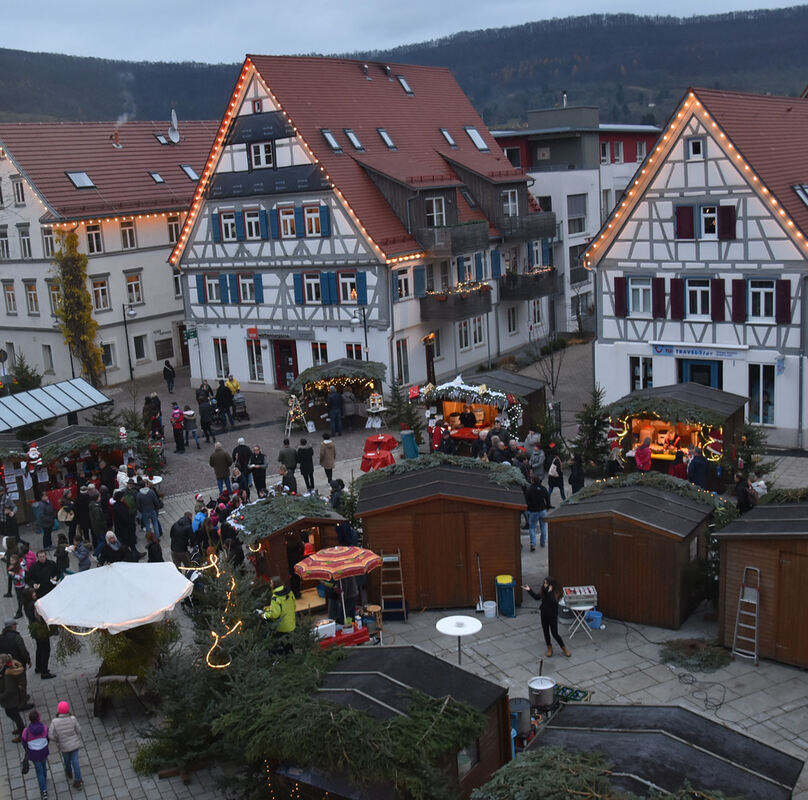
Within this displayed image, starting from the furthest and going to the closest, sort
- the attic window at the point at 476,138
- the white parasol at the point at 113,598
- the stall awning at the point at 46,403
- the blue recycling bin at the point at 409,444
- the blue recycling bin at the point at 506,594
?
the attic window at the point at 476,138
the blue recycling bin at the point at 409,444
the stall awning at the point at 46,403
the blue recycling bin at the point at 506,594
the white parasol at the point at 113,598

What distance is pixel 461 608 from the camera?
1705 centimetres

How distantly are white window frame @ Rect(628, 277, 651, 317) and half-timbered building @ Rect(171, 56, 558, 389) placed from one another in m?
7.86

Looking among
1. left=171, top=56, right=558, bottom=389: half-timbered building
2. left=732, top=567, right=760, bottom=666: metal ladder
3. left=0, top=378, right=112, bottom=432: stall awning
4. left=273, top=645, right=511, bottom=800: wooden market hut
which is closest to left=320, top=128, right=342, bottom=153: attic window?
left=171, top=56, right=558, bottom=389: half-timbered building

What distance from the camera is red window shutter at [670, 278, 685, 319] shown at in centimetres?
2788

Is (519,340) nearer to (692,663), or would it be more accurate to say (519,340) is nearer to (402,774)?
(692,663)

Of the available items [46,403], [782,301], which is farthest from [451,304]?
[46,403]

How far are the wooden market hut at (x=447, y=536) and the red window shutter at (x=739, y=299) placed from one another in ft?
41.2

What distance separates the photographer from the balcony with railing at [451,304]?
35.1 metres

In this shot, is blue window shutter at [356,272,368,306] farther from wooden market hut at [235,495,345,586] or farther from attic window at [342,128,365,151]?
wooden market hut at [235,495,345,586]

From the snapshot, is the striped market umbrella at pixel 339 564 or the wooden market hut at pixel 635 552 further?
the wooden market hut at pixel 635 552

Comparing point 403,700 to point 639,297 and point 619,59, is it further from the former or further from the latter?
point 619,59

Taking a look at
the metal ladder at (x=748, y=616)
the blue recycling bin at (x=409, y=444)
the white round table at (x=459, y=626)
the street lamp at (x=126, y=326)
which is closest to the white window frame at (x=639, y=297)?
the blue recycling bin at (x=409, y=444)

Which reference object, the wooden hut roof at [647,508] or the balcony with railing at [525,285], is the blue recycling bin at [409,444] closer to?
the wooden hut roof at [647,508]

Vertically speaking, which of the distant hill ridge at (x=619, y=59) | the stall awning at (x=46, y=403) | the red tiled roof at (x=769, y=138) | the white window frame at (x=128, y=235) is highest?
the distant hill ridge at (x=619, y=59)
